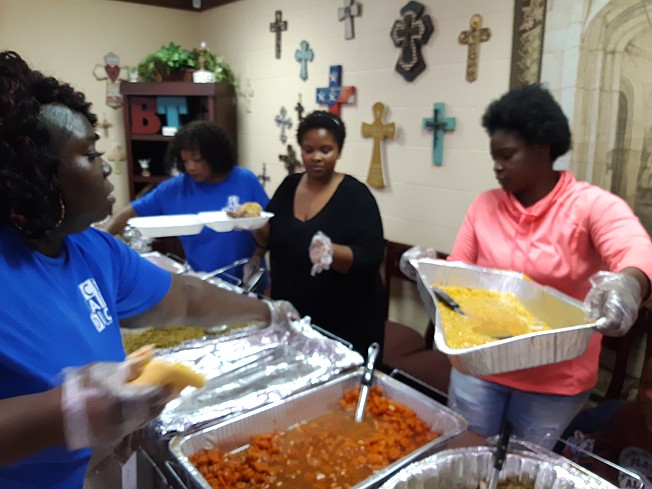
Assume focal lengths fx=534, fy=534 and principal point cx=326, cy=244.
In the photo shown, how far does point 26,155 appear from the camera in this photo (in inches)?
33.5

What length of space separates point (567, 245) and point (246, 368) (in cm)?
100

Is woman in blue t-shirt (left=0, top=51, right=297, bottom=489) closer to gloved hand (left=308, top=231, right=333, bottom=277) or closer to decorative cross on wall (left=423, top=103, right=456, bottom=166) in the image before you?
gloved hand (left=308, top=231, right=333, bottom=277)

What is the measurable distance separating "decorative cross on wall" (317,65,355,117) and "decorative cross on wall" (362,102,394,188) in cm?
22

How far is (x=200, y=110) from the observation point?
4.38 metres

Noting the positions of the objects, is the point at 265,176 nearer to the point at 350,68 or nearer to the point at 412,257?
the point at 350,68

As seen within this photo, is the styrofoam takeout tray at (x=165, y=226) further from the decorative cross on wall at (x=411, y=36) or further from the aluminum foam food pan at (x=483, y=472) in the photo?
the decorative cross on wall at (x=411, y=36)

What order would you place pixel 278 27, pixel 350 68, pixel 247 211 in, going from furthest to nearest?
pixel 278 27 → pixel 350 68 → pixel 247 211

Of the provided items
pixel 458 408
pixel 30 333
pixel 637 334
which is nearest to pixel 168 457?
pixel 30 333

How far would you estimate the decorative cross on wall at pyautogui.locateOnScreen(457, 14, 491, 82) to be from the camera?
265 centimetres

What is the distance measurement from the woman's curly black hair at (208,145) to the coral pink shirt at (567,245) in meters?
1.53

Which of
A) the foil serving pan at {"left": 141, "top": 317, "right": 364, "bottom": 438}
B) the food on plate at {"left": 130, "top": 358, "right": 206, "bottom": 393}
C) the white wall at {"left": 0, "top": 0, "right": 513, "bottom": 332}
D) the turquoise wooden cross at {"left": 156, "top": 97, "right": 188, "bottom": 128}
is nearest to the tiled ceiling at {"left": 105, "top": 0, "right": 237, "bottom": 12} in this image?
the white wall at {"left": 0, "top": 0, "right": 513, "bottom": 332}

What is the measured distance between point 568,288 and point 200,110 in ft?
11.6

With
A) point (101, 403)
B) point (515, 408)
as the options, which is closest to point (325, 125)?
point (515, 408)

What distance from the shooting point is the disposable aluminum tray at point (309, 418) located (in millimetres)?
1222
